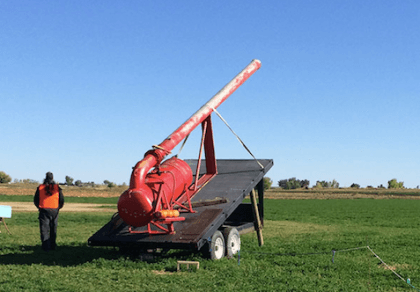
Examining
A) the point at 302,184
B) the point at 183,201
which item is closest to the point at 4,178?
the point at 302,184

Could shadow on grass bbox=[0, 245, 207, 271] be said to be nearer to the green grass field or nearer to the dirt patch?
the green grass field

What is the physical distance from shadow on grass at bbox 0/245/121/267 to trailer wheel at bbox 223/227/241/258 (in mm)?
3187

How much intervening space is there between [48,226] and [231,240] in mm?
5829

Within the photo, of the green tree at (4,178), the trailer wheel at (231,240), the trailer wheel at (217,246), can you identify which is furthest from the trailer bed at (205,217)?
the green tree at (4,178)

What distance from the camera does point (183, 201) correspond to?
14.6m

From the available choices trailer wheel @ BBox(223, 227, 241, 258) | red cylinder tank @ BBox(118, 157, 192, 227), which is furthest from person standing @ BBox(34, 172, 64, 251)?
trailer wheel @ BBox(223, 227, 241, 258)

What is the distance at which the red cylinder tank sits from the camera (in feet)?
39.8

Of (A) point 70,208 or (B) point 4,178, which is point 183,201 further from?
(B) point 4,178

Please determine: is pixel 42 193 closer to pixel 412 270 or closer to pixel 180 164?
pixel 180 164

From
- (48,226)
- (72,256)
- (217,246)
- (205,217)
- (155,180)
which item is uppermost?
(155,180)

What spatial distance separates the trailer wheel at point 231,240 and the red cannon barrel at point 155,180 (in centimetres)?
181

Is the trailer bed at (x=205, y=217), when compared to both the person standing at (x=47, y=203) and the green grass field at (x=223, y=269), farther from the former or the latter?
the person standing at (x=47, y=203)

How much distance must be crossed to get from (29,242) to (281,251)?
9.40 metres

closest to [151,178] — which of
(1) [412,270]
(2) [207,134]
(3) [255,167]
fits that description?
(2) [207,134]
